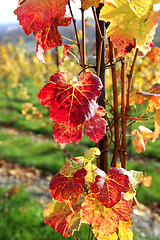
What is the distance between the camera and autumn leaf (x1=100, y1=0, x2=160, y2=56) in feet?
1.63

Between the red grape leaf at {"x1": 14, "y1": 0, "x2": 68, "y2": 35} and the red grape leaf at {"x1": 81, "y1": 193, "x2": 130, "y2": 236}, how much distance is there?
540 mm

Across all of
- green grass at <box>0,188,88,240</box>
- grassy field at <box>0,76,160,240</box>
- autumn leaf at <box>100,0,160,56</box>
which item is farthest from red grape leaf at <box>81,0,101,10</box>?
green grass at <box>0,188,88,240</box>

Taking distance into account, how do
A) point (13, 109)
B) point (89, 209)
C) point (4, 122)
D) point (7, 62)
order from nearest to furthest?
point (89, 209)
point (4, 122)
point (13, 109)
point (7, 62)

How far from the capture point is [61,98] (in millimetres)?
508

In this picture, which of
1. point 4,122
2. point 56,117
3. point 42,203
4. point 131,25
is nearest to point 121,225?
point 56,117

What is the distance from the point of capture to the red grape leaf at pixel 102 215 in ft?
1.99

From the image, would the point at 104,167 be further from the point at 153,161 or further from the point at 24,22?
the point at 153,161

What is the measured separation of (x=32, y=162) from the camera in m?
4.71

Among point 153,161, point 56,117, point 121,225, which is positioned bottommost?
point 153,161

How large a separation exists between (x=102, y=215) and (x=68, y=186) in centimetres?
15

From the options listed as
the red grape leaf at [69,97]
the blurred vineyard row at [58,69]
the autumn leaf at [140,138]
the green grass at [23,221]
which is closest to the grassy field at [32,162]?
the green grass at [23,221]

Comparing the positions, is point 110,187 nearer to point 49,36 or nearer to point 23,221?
point 49,36

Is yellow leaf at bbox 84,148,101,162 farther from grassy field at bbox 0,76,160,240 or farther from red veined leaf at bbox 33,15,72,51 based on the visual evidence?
grassy field at bbox 0,76,160,240

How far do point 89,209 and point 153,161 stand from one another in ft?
14.0
